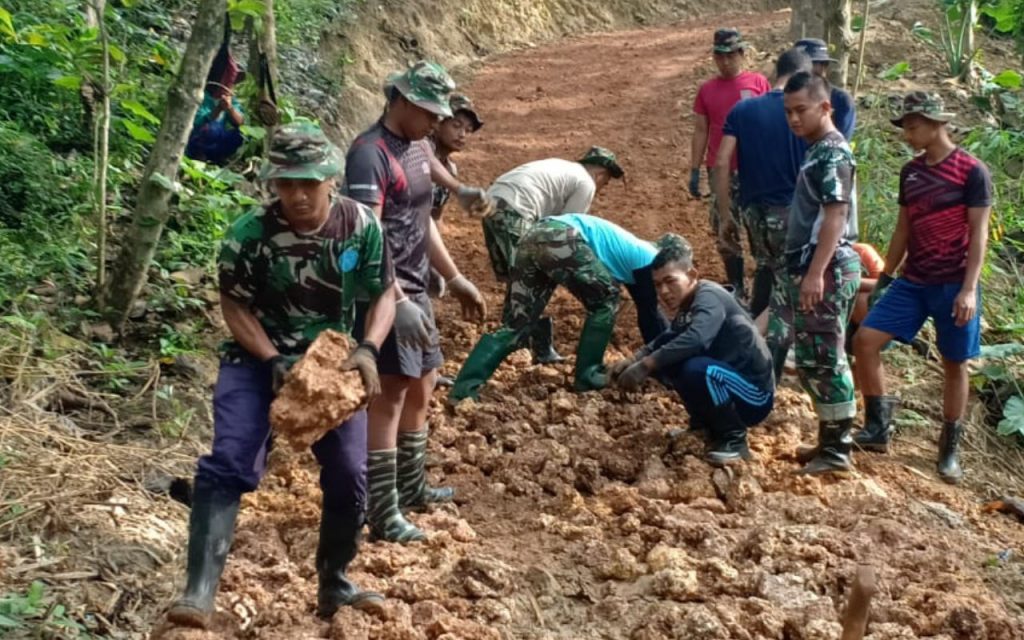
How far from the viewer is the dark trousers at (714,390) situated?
5398 mm

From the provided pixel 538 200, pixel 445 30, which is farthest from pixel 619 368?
pixel 445 30

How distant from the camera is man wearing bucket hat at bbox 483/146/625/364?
22.7 ft

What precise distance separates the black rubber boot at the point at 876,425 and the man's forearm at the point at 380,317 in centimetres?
291

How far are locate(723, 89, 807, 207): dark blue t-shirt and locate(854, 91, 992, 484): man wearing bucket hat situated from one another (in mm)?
704

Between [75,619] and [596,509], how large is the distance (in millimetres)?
2174

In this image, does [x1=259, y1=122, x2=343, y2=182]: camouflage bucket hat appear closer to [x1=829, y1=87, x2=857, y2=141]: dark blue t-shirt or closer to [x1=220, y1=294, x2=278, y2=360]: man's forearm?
[x1=220, y1=294, x2=278, y2=360]: man's forearm

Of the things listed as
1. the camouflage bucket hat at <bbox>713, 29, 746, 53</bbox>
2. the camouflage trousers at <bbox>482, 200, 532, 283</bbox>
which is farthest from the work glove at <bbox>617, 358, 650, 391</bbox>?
the camouflage bucket hat at <bbox>713, 29, 746, 53</bbox>

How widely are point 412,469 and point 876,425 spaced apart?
2378 millimetres

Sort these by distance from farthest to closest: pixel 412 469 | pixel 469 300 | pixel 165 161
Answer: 1. pixel 165 161
2. pixel 469 300
3. pixel 412 469

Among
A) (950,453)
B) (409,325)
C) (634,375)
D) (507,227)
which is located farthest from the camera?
(507,227)

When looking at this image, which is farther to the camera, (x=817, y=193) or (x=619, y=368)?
(x=619, y=368)

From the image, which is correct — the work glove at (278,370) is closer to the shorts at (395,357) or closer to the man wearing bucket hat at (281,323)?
the man wearing bucket hat at (281,323)

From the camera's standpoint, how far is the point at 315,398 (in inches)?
133

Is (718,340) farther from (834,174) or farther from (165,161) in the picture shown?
(165,161)
